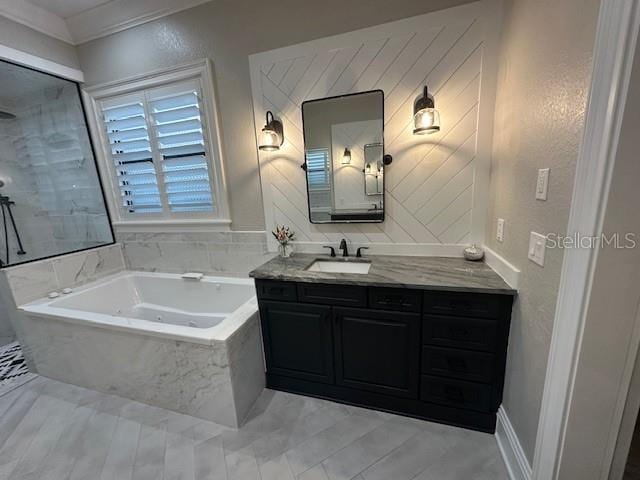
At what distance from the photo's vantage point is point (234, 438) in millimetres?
1618

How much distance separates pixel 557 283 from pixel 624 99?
63 cm

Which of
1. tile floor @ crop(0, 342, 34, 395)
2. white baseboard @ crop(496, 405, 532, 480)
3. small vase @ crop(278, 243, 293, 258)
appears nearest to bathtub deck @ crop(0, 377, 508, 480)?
white baseboard @ crop(496, 405, 532, 480)

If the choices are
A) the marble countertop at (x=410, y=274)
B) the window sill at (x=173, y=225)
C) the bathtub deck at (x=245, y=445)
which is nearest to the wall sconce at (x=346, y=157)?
the marble countertop at (x=410, y=274)

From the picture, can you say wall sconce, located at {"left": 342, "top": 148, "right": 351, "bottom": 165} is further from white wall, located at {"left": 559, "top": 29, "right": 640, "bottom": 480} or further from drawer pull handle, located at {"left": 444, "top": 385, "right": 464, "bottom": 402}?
drawer pull handle, located at {"left": 444, "top": 385, "right": 464, "bottom": 402}

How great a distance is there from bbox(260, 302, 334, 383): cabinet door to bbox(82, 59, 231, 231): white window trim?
1032 millimetres

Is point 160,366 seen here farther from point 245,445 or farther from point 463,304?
point 463,304

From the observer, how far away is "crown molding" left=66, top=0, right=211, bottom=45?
2.12 meters

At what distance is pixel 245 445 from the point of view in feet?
5.15

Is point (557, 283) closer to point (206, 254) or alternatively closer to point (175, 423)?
point (175, 423)

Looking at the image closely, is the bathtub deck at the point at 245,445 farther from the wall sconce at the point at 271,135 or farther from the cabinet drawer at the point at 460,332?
the wall sconce at the point at 271,135

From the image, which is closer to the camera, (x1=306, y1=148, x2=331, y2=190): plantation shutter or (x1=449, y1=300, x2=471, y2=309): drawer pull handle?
(x1=449, y1=300, x2=471, y2=309): drawer pull handle

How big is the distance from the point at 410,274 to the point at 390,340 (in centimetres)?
41

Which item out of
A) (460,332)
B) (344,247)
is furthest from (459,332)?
(344,247)

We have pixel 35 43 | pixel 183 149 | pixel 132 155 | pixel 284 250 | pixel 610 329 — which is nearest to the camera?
pixel 610 329
